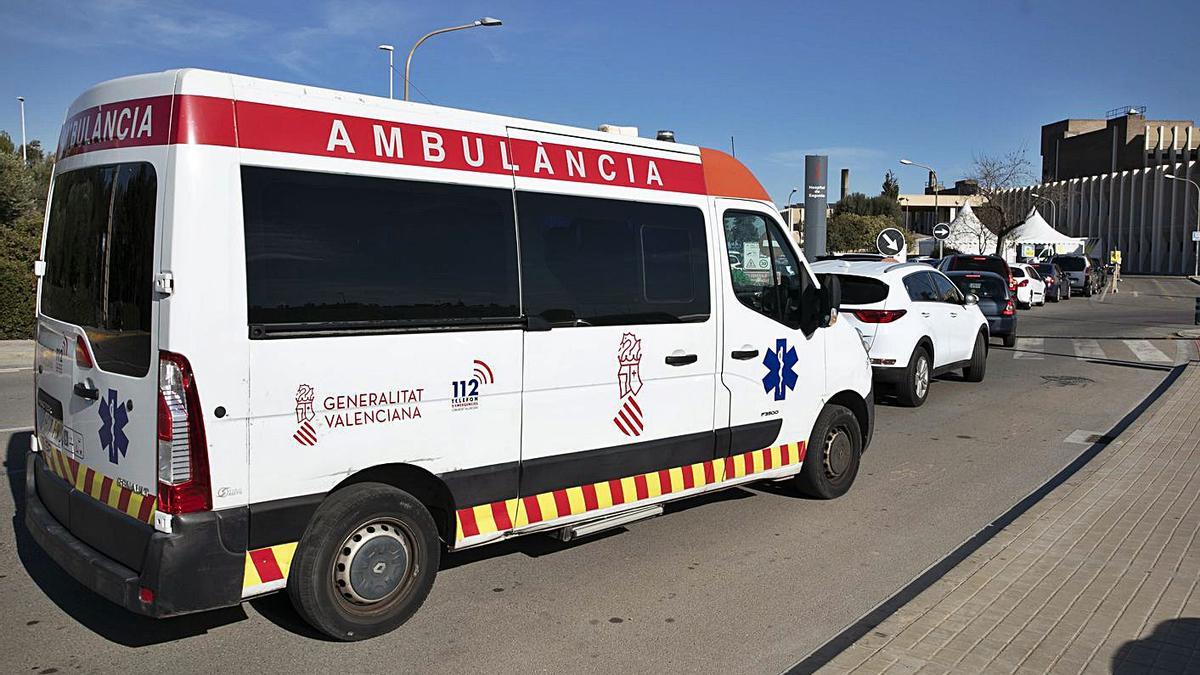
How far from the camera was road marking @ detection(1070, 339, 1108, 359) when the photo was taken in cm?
1853

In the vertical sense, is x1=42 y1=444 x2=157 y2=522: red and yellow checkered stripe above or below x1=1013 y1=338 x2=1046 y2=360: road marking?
above

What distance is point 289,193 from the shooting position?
4277 mm

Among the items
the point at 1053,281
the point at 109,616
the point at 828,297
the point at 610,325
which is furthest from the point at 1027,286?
the point at 109,616

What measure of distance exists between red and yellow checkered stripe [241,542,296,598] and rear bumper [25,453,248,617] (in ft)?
0.11

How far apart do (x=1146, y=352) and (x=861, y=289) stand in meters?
10.6

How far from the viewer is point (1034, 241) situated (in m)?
51.8

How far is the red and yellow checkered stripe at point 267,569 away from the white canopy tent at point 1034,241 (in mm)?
52780

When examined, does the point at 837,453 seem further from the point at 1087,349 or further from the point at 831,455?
the point at 1087,349

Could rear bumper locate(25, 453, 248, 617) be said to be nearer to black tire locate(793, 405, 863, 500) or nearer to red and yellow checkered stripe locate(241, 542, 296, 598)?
red and yellow checkered stripe locate(241, 542, 296, 598)

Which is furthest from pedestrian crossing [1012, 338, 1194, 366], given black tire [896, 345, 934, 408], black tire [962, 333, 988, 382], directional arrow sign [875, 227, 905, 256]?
black tire [896, 345, 934, 408]

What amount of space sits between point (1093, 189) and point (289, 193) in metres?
103

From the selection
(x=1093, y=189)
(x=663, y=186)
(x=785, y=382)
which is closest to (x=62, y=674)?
(x=663, y=186)

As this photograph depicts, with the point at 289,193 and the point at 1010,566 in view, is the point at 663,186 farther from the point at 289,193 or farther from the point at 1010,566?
the point at 1010,566

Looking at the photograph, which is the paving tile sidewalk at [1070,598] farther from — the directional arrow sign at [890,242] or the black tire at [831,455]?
the directional arrow sign at [890,242]
